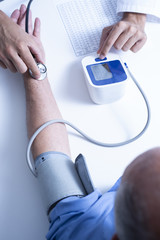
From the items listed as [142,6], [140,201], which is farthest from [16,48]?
[140,201]

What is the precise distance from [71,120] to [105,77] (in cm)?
15

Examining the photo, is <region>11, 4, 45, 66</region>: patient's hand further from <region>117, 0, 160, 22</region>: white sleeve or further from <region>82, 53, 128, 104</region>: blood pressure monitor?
<region>117, 0, 160, 22</region>: white sleeve

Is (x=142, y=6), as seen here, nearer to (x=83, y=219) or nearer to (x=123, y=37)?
(x=123, y=37)

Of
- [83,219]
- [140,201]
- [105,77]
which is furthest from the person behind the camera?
[105,77]

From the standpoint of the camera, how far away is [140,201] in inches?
10.8

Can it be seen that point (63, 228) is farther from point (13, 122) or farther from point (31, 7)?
point (31, 7)

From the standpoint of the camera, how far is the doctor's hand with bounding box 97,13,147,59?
0.69m

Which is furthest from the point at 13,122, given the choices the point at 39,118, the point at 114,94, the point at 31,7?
the point at 31,7

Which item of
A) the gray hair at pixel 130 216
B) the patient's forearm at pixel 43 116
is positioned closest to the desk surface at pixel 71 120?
the patient's forearm at pixel 43 116

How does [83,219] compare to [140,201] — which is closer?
[140,201]

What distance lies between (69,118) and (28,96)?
142mm

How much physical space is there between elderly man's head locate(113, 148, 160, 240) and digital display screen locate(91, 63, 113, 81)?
1.18 feet

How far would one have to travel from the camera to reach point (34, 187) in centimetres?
59

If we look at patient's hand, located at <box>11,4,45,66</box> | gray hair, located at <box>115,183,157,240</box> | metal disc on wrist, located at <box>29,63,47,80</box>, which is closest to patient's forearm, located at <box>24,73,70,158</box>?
metal disc on wrist, located at <box>29,63,47,80</box>
